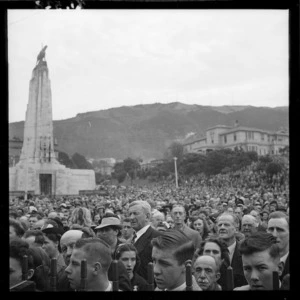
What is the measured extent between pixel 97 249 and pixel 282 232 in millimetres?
2193

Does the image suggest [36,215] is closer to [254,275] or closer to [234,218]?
[234,218]

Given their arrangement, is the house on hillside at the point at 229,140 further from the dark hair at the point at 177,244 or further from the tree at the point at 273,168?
the dark hair at the point at 177,244

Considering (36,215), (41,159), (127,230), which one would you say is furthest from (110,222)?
(41,159)

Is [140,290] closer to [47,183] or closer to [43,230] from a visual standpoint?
[43,230]

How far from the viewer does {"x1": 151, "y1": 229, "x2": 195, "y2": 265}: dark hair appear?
6039mm

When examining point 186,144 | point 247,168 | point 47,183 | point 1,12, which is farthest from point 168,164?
point 1,12

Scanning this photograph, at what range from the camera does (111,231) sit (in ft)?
20.6

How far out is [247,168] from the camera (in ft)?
21.5

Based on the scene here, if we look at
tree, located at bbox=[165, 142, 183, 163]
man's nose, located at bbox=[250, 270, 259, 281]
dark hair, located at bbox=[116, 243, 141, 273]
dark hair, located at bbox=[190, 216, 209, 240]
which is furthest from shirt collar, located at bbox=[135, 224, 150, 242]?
man's nose, located at bbox=[250, 270, 259, 281]

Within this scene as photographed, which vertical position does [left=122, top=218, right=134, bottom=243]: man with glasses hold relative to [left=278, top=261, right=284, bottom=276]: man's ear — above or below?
above

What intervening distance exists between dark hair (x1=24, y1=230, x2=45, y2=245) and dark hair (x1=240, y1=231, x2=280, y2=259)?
2382 mm

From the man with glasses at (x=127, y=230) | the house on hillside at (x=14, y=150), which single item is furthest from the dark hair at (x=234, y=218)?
the house on hillside at (x=14, y=150)

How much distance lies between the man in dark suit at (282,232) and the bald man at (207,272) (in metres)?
0.75

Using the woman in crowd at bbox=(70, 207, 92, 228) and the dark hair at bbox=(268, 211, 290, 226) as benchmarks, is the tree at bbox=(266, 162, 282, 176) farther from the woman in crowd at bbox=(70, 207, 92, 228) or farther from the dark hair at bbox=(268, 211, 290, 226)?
the woman in crowd at bbox=(70, 207, 92, 228)
